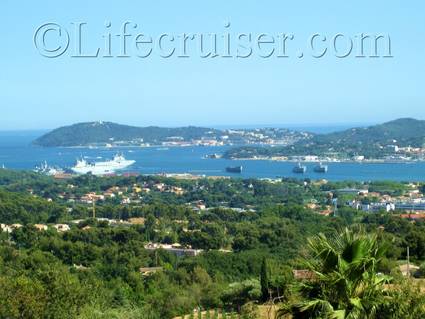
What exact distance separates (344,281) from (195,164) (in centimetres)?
6706

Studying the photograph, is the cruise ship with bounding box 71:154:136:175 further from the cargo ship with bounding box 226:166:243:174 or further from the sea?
the cargo ship with bounding box 226:166:243:174

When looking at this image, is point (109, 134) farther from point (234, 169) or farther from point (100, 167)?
point (234, 169)

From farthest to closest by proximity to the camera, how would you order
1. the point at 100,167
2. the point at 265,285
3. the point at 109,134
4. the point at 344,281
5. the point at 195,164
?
1. the point at 109,134
2. the point at 195,164
3. the point at 100,167
4. the point at 265,285
5. the point at 344,281

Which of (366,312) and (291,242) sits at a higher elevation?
(366,312)

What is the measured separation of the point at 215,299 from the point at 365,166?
5487 centimetres

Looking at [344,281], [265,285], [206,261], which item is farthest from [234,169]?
[344,281]

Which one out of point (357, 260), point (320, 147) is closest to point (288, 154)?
point (320, 147)

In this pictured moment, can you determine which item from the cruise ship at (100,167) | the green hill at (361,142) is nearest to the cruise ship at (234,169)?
the cruise ship at (100,167)

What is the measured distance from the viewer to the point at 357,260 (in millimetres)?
4273

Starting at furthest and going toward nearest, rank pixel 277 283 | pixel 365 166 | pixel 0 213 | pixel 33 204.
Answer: pixel 365 166 < pixel 33 204 < pixel 0 213 < pixel 277 283

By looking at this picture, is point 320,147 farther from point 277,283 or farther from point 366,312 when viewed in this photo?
point 366,312

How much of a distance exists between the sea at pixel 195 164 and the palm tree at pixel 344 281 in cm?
4859

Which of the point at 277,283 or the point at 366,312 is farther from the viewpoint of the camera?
the point at 277,283

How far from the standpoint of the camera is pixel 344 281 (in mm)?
4238
